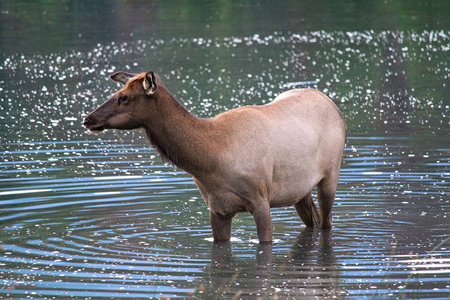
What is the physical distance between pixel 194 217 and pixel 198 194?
141cm

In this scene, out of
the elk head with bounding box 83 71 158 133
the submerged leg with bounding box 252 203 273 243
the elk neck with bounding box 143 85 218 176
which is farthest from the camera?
the submerged leg with bounding box 252 203 273 243

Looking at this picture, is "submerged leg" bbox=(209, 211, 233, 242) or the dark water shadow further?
"submerged leg" bbox=(209, 211, 233, 242)

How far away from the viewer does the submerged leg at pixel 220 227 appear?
989cm

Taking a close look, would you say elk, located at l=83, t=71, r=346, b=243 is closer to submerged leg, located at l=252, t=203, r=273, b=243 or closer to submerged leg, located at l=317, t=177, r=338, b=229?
submerged leg, located at l=252, t=203, r=273, b=243

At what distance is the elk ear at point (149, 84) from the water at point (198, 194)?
167cm

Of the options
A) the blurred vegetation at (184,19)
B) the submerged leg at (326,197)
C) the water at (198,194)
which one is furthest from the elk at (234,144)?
the blurred vegetation at (184,19)

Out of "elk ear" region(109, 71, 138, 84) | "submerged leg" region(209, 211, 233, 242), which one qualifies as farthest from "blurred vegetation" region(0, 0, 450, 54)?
"elk ear" region(109, 71, 138, 84)

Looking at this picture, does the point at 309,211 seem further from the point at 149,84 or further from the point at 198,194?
the point at 149,84

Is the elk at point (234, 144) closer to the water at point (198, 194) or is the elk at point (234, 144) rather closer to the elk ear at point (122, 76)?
the elk ear at point (122, 76)

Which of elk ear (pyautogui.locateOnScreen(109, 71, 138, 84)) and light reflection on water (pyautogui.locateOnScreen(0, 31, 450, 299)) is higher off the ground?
elk ear (pyautogui.locateOnScreen(109, 71, 138, 84))

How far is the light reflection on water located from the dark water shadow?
19 mm

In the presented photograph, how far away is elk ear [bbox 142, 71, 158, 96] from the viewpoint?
8.71 m

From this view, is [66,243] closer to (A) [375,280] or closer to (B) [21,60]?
(A) [375,280]

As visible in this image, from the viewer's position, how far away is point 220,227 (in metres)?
9.94
